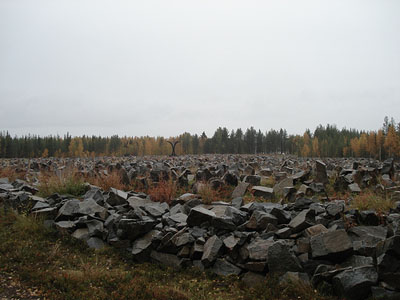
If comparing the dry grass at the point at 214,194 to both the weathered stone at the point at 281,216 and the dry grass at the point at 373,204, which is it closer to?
the weathered stone at the point at 281,216

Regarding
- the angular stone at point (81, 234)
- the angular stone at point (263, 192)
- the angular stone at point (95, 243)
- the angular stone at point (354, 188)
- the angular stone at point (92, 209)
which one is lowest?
the angular stone at point (95, 243)

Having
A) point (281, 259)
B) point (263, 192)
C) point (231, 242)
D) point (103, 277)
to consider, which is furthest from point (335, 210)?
point (103, 277)

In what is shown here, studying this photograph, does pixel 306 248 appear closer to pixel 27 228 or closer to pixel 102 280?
pixel 102 280

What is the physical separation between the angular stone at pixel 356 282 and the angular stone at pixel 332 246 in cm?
48

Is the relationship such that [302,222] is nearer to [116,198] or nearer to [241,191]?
[241,191]

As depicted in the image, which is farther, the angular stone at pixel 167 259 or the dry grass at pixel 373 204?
the dry grass at pixel 373 204

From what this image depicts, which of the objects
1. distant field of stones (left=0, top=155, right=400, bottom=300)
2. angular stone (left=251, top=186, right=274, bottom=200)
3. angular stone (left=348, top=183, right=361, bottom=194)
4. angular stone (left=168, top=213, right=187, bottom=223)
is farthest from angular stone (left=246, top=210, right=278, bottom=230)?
angular stone (left=348, top=183, right=361, bottom=194)

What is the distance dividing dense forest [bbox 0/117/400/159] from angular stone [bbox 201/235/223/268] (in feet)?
224

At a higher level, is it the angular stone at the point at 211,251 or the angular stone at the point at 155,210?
the angular stone at the point at 155,210

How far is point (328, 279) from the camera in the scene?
4.36 meters

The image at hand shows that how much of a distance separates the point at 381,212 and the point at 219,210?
3.60 meters

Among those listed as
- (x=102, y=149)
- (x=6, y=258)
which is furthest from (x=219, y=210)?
(x=102, y=149)

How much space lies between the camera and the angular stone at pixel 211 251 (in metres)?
5.31

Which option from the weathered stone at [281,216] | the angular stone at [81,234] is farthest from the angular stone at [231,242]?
the angular stone at [81,234]
